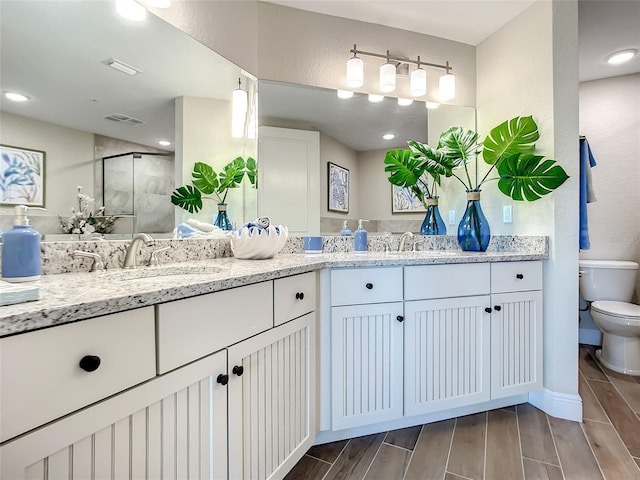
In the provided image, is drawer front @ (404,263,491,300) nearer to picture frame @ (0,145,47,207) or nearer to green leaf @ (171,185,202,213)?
green leaf @ (171,185,202,213)

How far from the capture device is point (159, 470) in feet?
2.53

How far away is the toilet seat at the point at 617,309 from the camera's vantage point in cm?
214

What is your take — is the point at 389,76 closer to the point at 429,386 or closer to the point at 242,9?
the point at 242,9

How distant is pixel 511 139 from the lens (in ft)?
6.39

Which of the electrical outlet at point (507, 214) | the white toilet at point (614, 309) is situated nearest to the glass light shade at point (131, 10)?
the electrical outlet at point (507, 214)

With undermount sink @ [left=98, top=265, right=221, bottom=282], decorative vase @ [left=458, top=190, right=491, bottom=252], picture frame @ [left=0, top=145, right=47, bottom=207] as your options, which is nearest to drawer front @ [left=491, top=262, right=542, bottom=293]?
decorative vase @ [left=458, top=190, right=491, bottom=252]

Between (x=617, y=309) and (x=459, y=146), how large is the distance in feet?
5.31

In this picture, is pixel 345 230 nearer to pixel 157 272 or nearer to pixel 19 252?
pixel 157 272

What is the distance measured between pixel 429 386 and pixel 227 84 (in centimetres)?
190

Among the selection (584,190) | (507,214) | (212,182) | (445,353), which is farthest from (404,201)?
(212,182)

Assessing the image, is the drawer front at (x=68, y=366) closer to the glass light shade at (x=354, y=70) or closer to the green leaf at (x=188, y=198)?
the green leaf at (x=188, y=198)

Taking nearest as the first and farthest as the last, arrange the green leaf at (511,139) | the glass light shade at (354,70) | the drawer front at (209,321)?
the drawer front at (209,321)
the green leaf at (511,139)
the glass light shade at (354,70)

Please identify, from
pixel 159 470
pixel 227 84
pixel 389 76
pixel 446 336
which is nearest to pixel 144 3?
pixel 227 84

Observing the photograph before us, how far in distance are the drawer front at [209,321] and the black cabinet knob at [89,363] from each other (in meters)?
0.14
